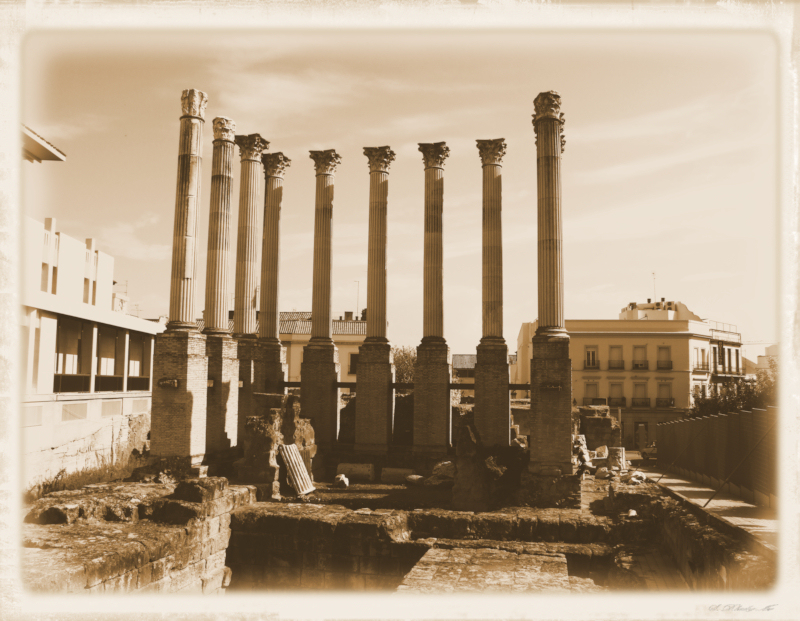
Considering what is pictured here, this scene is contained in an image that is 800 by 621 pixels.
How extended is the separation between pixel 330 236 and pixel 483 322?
6.67m

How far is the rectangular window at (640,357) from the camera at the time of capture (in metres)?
44.0

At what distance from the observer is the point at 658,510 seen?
14508 millimetres

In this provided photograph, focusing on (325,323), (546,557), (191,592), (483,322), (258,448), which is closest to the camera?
(546,557)

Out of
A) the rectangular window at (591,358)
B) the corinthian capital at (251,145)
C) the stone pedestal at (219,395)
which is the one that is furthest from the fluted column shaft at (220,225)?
the rectangular window at (591,358)

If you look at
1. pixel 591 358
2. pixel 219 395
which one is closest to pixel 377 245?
pixel 219 395

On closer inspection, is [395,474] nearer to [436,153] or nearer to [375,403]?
[375,403]

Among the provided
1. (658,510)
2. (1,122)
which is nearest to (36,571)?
(1,122)

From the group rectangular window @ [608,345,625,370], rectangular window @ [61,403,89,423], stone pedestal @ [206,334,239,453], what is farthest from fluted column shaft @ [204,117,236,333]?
rectangular window @ [608,345,625,370]

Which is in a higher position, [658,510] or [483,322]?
[483,322]

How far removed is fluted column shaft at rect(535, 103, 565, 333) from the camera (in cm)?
1823

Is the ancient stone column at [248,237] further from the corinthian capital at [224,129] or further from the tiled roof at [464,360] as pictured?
the tiled roof at [464,360]

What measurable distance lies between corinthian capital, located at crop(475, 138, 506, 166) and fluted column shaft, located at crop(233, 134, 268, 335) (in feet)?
26.4

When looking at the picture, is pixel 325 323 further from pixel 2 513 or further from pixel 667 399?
pixel 667 399

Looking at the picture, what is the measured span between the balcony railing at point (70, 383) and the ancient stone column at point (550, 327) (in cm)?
1992
